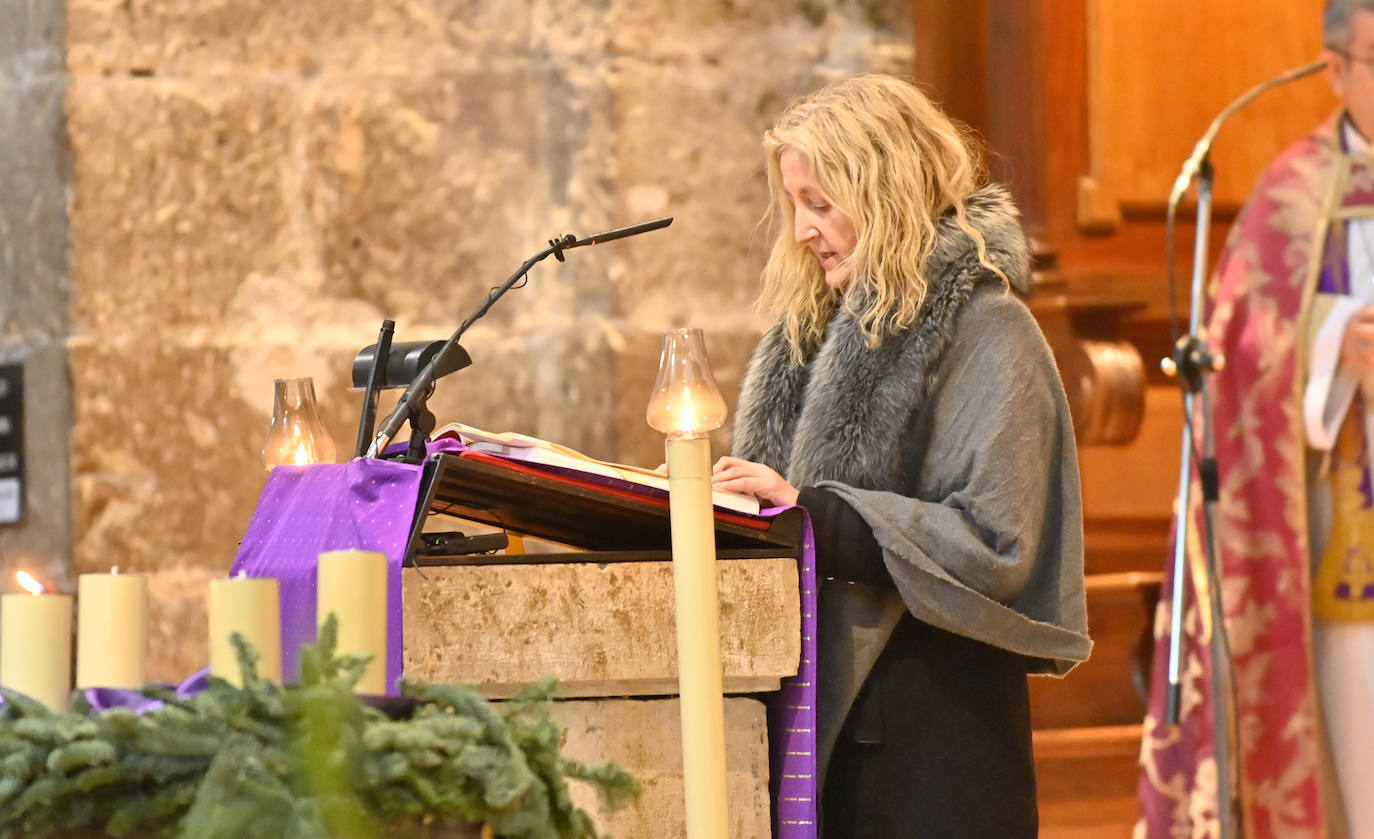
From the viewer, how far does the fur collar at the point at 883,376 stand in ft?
7.70

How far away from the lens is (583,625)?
2.10 m

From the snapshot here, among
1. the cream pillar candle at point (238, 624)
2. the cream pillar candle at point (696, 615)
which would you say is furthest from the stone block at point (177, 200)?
the cream pillar candle at point (238, 624)

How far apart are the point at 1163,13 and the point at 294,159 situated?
199 centimetres

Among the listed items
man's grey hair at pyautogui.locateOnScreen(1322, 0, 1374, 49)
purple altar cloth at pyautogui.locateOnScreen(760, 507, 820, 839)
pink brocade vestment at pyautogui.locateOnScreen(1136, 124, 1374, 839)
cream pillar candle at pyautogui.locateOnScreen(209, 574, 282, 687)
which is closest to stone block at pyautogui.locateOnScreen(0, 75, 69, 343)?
purple altar cloth at pyautogui.locateOnScreen(760, 507, 820, 839)

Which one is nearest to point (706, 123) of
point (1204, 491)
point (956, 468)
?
point (956, 468)

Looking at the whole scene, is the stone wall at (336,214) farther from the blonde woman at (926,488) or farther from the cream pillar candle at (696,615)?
the cream pillar candle at (696,615)

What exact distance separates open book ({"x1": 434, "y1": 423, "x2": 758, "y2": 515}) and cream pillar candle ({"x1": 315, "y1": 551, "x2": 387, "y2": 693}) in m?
0.76

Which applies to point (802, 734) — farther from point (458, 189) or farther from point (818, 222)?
point (458, 189)

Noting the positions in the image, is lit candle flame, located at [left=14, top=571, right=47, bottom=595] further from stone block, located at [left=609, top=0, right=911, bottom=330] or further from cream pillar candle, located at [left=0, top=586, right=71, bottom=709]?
Result: stone block, located at [left=609, top=0, right=911, bottom=330]

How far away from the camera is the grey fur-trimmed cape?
2.20 metres

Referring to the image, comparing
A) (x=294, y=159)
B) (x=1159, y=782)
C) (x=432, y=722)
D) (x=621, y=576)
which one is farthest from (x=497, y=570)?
(x=294, y=159)

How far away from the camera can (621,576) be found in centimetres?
212

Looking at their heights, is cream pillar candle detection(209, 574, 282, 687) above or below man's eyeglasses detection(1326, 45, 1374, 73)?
below

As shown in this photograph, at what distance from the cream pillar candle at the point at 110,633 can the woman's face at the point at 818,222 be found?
1.41 metres
